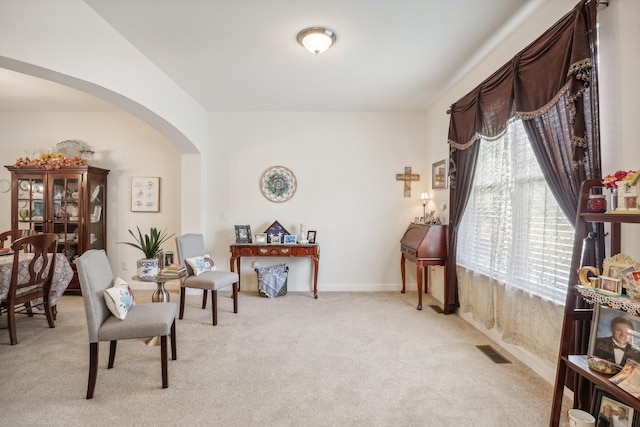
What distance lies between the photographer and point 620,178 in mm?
1423

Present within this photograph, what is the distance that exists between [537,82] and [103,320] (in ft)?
11.1

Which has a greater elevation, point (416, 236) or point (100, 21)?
point (100, 21)

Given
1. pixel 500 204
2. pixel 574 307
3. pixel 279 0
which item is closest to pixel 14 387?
pixel 279 0

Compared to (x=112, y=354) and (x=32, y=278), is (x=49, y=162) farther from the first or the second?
(x=112, y=354)

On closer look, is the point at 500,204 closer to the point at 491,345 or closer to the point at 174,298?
the point at 491,345

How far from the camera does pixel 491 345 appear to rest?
273cm

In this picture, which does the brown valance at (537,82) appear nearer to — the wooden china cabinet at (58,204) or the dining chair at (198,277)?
the dining chair at (198,277)

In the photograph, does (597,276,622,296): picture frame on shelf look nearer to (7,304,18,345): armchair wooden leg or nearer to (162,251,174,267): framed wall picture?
(7,304,18,345): armchair wooden leg

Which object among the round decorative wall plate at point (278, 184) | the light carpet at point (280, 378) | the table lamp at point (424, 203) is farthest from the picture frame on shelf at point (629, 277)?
the round decorative wall plate at point (278, 184)

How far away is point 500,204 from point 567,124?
3.03 feet

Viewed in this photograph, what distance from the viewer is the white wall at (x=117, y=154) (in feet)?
15.1

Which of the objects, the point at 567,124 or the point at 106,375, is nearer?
the point at 567,124

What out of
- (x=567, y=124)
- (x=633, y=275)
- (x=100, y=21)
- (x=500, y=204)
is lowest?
(x=633, y=275)

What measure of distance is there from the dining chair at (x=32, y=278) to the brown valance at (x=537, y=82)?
4197 millimetres
